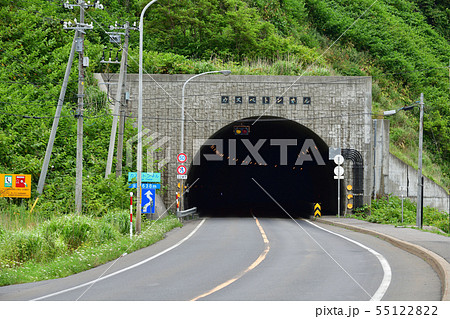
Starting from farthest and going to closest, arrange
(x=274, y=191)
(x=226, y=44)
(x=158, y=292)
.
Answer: (x=274, y=191)
(x=226, y=44)
(x=158, y=292)

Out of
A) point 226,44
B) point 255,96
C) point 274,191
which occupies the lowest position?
point 274,191

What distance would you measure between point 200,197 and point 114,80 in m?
18.9

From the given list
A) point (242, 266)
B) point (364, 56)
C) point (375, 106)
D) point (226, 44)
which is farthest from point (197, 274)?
point (364, 56)

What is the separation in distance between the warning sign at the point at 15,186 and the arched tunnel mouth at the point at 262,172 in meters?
12.1

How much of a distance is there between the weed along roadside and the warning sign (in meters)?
8.54

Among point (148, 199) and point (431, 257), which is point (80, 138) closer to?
point (148, 199)

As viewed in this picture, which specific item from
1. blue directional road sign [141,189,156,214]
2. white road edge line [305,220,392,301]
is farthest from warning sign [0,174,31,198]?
white road edge line [305,220,392,301]

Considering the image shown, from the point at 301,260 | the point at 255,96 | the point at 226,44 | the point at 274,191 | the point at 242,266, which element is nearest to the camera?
the point at 242,266

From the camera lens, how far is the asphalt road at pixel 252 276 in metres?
9.91

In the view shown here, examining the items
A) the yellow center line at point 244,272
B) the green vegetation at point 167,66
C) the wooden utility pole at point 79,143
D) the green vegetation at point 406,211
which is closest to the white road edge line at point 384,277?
the yellow center line at point 244,272

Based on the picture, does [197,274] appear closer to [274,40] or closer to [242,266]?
[242,266]

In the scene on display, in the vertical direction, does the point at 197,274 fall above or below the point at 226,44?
below

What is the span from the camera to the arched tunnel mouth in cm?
3997

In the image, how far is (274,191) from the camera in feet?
218
